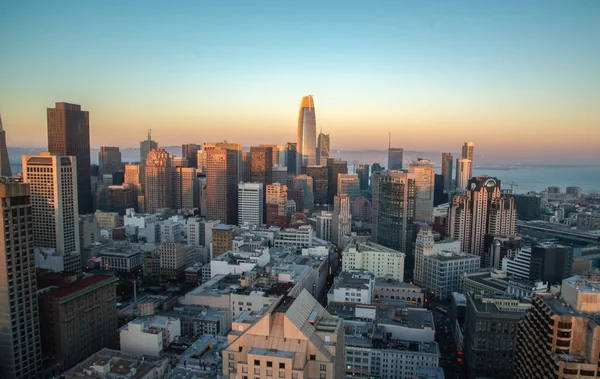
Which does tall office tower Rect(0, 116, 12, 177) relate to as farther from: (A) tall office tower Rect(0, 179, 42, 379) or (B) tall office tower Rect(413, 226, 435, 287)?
(B) tall office tower Rect(413, 226, 435, 287)

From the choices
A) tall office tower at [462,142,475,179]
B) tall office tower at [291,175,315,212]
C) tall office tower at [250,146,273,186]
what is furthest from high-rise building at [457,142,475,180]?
tall office tower at [250,146,273,186]

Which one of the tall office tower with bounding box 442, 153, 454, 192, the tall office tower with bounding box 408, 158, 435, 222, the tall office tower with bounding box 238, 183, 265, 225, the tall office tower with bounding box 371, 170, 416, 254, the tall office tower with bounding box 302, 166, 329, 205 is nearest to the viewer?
the tall office tower with bounding box 371, 170, 416, 254

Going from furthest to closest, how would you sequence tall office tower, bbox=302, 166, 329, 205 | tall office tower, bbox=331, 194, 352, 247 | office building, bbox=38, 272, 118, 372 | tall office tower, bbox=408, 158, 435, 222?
tall office tower, bbox=302, 166, 329, 205
tall office tower, bbox=408, 158, 435, 222
tall office tower, bbox=331, 194, 352, 247
office building, bbox=38, 272, 118, 372

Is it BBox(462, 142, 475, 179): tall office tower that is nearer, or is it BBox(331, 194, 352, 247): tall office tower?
BBox(331, 194, 352, 247): tall office tower

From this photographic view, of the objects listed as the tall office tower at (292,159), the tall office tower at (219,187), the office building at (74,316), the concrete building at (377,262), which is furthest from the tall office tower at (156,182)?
the office building at (74,316)

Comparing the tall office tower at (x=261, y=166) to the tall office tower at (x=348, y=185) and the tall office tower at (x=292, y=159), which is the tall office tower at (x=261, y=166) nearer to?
the tall office tower at (x=348, y=185)

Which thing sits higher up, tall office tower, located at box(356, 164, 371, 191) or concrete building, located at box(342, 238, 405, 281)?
tall office tower, located at box(356, 164, 371, 191)

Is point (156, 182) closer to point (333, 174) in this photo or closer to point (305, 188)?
point (305, 188)
